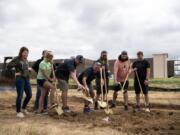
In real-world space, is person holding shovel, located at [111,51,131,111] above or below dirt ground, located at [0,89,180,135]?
above

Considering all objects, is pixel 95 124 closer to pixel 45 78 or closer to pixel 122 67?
pixel 45 78

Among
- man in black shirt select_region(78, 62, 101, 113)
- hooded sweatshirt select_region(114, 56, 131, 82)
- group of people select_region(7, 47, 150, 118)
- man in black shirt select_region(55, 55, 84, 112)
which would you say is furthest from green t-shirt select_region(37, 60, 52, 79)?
hooded sweatshirt select_region(114, 56, 131, 82)

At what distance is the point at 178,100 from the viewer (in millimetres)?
16797

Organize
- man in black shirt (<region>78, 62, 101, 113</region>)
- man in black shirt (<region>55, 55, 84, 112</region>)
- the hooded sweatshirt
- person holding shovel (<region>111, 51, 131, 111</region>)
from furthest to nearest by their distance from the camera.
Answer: the hooded sweatshirt
person holding shovel (<region>111, 51, 131, 111</region>)
man in black shirt (<region>78, 62, 101, 113</region>)
man in black shirt (<region>55, 55, 84, 112</region>)

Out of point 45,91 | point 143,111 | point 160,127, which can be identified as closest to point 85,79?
point 45,91

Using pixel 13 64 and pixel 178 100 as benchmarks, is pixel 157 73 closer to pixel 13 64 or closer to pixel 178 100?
pixel 178 100

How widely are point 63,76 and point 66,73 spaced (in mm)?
112

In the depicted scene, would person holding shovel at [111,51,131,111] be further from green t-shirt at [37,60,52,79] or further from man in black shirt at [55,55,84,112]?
green t-shirt at [37,60,52,79]

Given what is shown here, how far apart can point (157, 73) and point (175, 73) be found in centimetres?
220

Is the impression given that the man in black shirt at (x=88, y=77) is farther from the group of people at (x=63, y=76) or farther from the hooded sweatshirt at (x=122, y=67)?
the hooded sweatshirt at (x=122, y=67)

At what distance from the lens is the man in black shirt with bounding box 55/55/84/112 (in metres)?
10.2

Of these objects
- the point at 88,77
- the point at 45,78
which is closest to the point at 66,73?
the point at 45,78

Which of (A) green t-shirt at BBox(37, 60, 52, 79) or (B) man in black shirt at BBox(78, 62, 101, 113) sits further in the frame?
(B) man in black shirt at BBox(78, 62, 101, 113)

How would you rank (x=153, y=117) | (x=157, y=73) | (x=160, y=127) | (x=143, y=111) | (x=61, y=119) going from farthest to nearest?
(x=157, y=73) < (x=143, y=111) < (x=153, y=117) < (x=61, y=119) < (x=160, y=127)
